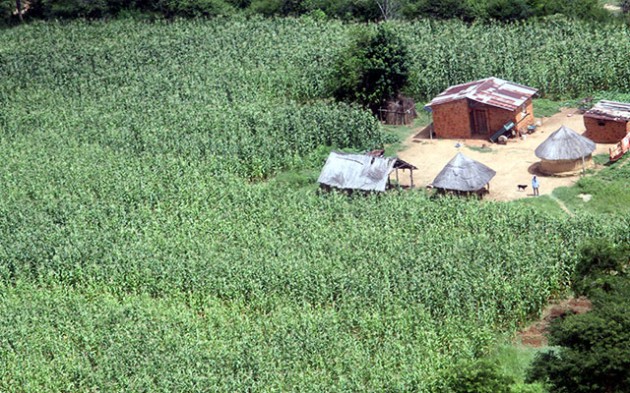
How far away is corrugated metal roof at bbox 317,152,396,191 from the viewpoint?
42875 mm

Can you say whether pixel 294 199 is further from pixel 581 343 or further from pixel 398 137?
pixel 581 343

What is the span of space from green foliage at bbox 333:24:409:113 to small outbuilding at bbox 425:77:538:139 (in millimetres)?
2688

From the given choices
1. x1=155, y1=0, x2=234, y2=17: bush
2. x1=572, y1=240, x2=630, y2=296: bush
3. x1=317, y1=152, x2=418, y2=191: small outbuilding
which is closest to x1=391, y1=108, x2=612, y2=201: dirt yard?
x1=317, y1=152, x2=418, y2=191: small outbuilding

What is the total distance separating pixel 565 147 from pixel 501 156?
3727 millimetres

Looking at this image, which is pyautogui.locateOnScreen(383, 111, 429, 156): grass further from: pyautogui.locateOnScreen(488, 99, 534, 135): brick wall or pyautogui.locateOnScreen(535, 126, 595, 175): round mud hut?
pyautogui.locateOnScreen(535, 126, 595, 175): round mud hut

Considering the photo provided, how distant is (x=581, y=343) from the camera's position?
97.2 ft

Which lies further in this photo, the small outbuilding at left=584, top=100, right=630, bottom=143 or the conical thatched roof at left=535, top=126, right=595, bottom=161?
the small outbuilding at left=584, top=100, right=630, bottom=143

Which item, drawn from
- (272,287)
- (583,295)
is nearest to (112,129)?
(272,287)

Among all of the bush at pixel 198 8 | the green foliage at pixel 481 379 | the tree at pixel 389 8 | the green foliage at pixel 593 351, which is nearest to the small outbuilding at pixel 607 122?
the green foliage at pixel 593 351

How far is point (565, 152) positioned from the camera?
1713 inches

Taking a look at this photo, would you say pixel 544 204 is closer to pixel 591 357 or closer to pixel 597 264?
pixel 597 264

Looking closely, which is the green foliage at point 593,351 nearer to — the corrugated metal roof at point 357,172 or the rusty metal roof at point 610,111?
the corrugated metal roof at point 357,172

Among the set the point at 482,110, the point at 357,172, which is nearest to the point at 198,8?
the point at 482,110

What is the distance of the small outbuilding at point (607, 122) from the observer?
46031 millimetres
